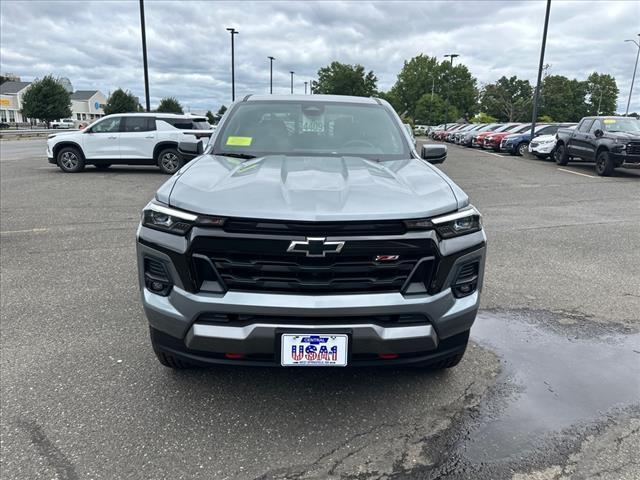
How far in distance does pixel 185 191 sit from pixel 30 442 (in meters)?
1.50

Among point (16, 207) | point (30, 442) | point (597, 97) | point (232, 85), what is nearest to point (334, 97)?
point (30, 442)

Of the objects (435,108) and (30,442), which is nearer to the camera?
(30,442)

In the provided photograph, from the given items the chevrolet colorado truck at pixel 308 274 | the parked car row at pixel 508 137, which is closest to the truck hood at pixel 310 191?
the chevrolet colorado truck at pixel 308 274

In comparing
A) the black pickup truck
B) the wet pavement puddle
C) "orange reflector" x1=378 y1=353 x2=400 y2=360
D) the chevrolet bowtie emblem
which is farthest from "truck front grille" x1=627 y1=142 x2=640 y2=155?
the chevrolet bowtie emblem

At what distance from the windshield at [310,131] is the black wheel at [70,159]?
11.9 metres

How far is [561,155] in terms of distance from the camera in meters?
18.6

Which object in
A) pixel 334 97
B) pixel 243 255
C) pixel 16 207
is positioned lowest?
pixel 16 207

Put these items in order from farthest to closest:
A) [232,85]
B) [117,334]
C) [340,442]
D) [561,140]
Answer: [232,85] → [561,140] → [117,334] → [340,442]

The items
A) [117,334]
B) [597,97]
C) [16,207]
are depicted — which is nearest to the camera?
[117,334]

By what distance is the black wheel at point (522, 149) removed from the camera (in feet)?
76.7

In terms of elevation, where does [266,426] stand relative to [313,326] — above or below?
below

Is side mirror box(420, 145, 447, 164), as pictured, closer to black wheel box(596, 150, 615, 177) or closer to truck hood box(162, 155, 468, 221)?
truck hood box(162, 155, 468, 221)

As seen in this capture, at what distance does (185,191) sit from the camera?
267cm

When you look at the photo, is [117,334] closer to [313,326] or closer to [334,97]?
[313,326]
